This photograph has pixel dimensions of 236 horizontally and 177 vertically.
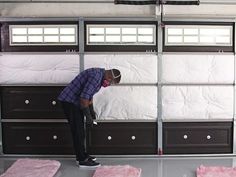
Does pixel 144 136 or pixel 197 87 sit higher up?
pixel 197 87

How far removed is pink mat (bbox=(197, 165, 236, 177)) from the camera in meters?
5.21

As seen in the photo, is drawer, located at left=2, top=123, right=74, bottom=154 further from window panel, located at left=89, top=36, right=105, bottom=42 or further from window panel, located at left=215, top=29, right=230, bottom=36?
window panel, located at left=215, top=29, right=230, bottom=36

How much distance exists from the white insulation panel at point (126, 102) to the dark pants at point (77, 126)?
1.54ft

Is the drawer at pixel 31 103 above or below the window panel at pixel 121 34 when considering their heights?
below

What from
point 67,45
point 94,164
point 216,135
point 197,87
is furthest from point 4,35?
point 216,135

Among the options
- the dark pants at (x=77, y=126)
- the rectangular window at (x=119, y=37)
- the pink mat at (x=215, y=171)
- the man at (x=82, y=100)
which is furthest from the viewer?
the rectangular window at (x=119, y=37)

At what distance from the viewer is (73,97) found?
5.59 m

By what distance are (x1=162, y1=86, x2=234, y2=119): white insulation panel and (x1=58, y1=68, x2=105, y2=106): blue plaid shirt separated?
1083 millimetres

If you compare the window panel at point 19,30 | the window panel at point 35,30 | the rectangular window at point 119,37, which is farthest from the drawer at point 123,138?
the window panel at point 19,30

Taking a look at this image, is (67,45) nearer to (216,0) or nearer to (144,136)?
(144,136)

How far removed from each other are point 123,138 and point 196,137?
1.03 m

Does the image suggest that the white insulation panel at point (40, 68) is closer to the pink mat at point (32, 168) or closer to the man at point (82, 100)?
the man at point (82, 100)

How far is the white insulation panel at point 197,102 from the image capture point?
607cm

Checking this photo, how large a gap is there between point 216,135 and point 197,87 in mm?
740
